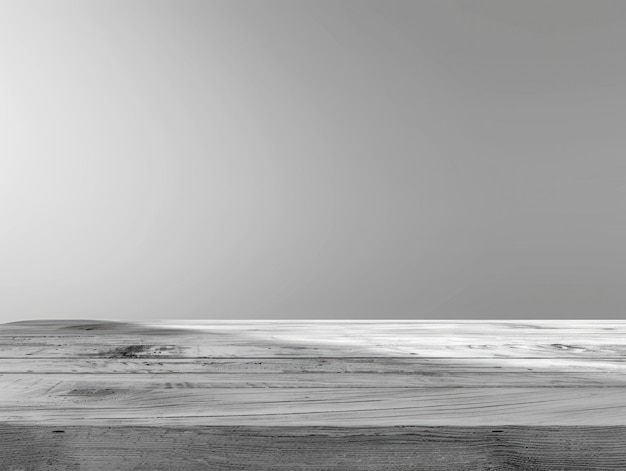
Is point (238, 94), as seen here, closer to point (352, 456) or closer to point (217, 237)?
point (217, 237)

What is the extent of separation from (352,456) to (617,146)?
3.99m

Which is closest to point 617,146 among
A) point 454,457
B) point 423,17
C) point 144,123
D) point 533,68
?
point 533,68

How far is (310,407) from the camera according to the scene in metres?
0.50

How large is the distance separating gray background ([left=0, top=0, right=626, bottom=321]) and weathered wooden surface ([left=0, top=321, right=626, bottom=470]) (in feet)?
10.2

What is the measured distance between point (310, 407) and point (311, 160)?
350 centimetres

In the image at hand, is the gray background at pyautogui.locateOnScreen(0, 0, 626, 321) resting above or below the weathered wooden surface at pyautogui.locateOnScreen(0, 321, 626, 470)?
below

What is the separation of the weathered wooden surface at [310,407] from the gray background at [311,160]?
310 centimetres

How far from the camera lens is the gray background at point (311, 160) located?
3.84 meters

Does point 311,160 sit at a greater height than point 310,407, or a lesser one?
lesser

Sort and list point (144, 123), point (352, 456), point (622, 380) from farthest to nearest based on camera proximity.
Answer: point (144, 123), point (622, 380), point (352, 456)

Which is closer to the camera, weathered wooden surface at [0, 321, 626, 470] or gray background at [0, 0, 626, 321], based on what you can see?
weathered wooden surface at [0, 321, 626, 470]

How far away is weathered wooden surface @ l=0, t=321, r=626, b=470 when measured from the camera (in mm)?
435

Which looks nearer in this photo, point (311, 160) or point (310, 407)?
point (310, 407)

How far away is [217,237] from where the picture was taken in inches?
153
